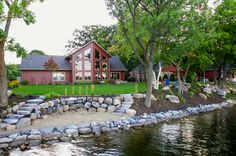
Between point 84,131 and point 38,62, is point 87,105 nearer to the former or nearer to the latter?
point 84,131

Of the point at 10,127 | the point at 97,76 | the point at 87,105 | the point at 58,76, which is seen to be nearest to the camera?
the point at 10,127

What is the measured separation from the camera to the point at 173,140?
1409 centimetres

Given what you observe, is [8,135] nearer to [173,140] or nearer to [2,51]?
[2,51]

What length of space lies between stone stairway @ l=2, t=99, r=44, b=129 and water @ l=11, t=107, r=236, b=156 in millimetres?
4421

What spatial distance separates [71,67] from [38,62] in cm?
510

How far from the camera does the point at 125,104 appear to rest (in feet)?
71.2

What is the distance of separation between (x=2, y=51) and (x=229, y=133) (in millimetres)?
14925

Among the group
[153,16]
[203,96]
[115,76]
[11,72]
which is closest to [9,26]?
[153,16]

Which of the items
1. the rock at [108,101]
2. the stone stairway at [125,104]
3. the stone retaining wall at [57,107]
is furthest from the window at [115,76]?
the rock at [108,101]

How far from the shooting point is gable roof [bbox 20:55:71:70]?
41.0 m

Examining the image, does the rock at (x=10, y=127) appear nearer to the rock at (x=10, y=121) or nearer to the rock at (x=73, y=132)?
the rock at (x=10, y=121)

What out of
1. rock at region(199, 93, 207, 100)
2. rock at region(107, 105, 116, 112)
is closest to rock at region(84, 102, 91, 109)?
rock at region(107, 105, 116, 112)

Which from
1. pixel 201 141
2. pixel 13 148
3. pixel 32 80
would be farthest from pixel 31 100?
pixel 32 80

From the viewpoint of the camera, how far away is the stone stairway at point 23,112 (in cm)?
1672
